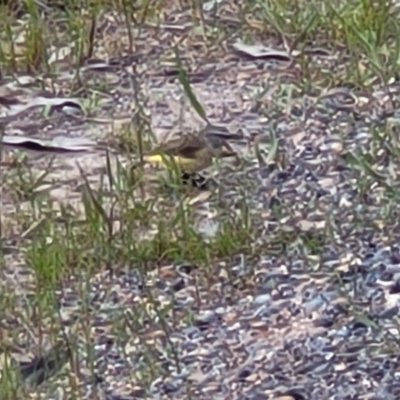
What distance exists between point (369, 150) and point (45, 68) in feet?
3.35

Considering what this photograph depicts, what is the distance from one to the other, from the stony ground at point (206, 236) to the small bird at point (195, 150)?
0.04m

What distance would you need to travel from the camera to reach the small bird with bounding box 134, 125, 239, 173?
3.61 meters

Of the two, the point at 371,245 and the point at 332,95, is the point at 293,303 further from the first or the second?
the point at 332,95

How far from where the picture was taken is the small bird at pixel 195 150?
3.61 m

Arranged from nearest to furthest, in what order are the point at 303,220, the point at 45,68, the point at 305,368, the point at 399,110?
the point at 305,368 < the point at 303,220 < the point at 399,110 < the point at 45,68

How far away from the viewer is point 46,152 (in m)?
3.80

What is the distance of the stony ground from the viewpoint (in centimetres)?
294

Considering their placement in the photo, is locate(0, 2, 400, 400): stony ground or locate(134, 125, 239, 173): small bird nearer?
locate(0, 2, 400, 400): stony ground

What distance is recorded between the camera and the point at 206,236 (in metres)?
3.35

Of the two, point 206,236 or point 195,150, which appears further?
point 195,150

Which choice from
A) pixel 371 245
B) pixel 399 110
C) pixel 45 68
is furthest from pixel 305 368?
pixel 45 68

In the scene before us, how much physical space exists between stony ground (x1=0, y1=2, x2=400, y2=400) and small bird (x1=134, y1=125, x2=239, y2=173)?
40mm

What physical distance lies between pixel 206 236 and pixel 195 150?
0.37 m

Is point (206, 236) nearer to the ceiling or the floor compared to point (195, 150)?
nearer to the floor
